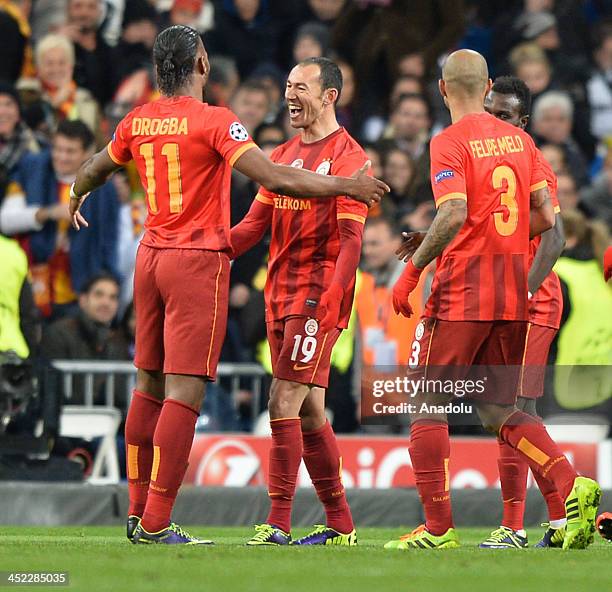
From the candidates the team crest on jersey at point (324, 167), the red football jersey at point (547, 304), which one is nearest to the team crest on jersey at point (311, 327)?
the team crest on jersey at point (324, 167)

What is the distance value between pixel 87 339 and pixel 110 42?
3.81 m

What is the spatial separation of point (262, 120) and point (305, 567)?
8.71 metres

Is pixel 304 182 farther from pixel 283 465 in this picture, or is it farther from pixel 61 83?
pixel 61 83

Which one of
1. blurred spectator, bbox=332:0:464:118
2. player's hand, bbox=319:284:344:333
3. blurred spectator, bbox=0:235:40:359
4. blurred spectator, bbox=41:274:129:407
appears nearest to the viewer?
player's hand, bbox=319:284:344:333

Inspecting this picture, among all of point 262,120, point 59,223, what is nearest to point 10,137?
point 59,223

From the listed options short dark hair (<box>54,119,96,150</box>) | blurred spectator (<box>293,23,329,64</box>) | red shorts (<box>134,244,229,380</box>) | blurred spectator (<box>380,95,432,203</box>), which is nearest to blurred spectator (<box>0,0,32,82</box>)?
short dark hair (<box>54,119,96,150</box>)

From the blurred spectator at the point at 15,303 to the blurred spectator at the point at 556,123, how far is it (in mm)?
5537

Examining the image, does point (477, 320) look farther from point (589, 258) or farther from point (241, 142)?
point (589, 258)

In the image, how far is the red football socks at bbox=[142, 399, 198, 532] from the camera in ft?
24.9

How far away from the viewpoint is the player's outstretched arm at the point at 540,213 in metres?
7.93

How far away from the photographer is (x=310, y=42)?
Answer: 15602mm

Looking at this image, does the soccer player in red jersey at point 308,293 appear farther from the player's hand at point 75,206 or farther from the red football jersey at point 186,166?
the player's hand at point 75,206

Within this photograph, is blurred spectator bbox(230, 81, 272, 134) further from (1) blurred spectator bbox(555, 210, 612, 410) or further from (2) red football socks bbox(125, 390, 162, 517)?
(2) red football socks bbox(125, 390, 162, 517)

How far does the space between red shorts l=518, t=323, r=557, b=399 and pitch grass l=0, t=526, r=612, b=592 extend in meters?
0.88
